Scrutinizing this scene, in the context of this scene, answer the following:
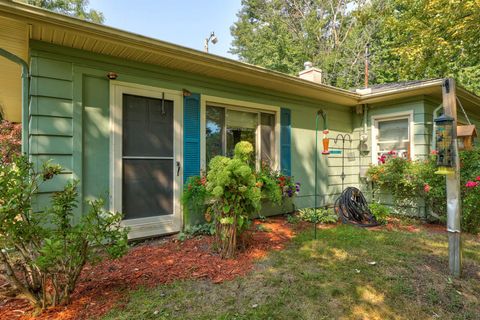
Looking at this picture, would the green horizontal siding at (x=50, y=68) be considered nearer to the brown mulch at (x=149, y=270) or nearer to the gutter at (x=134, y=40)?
the gutter at (x=134, y=40)

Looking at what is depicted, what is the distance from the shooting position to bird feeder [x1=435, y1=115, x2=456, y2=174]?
8.00ft

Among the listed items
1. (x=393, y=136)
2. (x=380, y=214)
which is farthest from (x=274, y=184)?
(x=393, y=136)

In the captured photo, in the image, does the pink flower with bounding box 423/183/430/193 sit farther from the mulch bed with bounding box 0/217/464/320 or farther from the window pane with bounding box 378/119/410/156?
the mulch bed with bounding box 0/217/464/320

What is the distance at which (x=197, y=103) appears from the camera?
4008 mm

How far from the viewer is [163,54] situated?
3303mm

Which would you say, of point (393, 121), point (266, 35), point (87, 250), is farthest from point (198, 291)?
point (266, 35)

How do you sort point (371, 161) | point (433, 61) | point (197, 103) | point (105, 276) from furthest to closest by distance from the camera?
point (433, 61) < point (371, 161) < point (197, 103) < point (105, 276)

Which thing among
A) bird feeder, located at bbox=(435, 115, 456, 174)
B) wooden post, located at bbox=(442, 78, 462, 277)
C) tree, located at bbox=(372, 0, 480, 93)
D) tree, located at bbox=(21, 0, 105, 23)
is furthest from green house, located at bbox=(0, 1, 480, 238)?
tree, located at bbox=(21, 0, 105, 23)

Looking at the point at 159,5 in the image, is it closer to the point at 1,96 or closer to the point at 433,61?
the point at 1,96

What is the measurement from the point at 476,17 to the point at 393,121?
257cm

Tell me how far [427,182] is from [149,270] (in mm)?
4669

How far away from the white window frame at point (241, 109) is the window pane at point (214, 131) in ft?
0.29

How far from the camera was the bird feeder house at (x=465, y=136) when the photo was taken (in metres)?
2.64

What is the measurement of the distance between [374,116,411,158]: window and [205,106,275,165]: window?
8.45ft
